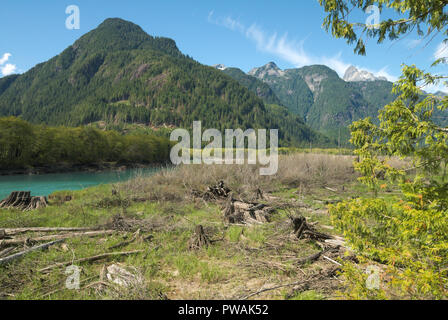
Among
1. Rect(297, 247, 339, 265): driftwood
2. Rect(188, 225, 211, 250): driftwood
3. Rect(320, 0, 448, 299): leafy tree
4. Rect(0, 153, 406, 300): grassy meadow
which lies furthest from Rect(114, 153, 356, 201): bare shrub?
Rect(320, 0, 448, 299): leafy tree

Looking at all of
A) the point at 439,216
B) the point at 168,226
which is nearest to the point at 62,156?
the point at 168,226

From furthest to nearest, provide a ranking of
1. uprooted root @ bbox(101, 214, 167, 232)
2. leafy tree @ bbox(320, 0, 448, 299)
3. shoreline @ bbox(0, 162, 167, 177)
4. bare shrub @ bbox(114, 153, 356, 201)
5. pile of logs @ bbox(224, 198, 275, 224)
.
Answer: shoreline @ bbox(0, 162, 167, 177), bare shrub @ bbox(114, 153, 356, 201), pile of logs @ bbox(224, 198, 275, 224), uprooted root @ bbox(101, 214, 167, 232), leafy tree @ bbox(320, 0, 448, 299)

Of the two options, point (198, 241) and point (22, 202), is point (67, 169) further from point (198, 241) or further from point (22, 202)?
point (198, 241)

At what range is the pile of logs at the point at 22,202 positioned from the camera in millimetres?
10578

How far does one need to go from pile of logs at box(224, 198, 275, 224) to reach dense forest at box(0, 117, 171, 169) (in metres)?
43.7

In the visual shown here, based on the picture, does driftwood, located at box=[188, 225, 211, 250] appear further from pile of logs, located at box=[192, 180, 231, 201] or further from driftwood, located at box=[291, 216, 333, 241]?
pile of logs, located at box=[192, 180, 231, 201]

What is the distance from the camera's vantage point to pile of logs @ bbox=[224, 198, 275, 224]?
26.2ft

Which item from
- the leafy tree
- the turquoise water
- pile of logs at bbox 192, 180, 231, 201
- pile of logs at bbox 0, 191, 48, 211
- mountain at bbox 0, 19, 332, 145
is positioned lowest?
the turquoise water

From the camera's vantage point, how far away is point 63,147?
4497 centimetres

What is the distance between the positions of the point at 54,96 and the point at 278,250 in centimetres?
22430

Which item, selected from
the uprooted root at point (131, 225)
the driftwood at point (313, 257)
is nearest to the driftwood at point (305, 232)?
the driftwood at point (313, 257)

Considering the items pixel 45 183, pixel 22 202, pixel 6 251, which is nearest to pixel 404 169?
pixel 6 251

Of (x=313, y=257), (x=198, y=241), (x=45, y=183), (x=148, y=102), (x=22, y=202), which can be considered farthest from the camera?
(x=148, y=102)

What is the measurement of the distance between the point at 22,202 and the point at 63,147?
40.3 meters
